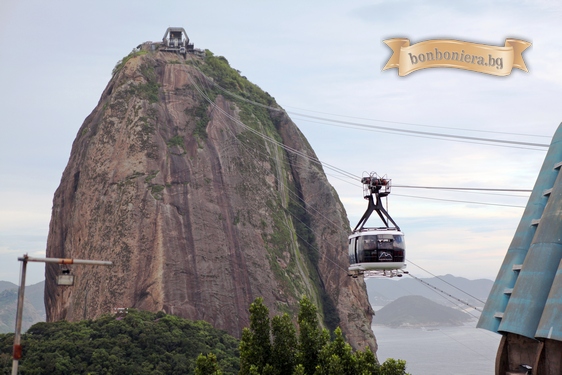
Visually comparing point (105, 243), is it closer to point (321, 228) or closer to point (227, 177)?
point (227, 177)

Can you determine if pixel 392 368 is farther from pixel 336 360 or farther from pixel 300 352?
pixel 300 352

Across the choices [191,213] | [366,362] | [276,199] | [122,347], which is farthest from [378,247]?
[276,199]

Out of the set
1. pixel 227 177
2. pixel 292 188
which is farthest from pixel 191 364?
pixel 292 188

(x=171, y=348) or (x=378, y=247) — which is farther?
(x=171, y=348)

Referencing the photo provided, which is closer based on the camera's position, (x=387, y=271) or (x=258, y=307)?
(x=258, y=307)

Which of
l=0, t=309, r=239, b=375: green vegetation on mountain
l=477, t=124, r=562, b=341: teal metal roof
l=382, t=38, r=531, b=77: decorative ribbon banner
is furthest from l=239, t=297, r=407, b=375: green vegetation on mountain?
l=0, t=309, r=239, b=375: green vegetation on mountain

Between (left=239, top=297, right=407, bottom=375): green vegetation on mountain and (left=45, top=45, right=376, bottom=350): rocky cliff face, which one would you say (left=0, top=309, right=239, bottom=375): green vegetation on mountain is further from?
(left=239, top=297, right=407, bottom=375): green vegetation on mountain
